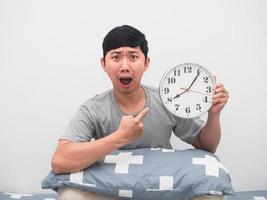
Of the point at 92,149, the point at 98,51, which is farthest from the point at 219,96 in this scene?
the point at 98,51

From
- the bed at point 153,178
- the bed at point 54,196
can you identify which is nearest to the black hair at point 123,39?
the bed at point 153,178

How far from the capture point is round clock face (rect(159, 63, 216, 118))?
121 centimetres

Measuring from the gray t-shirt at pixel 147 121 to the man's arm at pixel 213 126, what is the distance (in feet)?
0.11

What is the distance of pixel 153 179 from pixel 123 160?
0.13 meters

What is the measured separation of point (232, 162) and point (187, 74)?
650 millimetres

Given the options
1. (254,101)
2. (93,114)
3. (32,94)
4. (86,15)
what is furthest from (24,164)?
(254,101)

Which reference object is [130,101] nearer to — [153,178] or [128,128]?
→ [128,128]

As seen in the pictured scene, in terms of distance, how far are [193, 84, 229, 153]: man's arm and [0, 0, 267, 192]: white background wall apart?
13.5 inches

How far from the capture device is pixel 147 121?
131 cm

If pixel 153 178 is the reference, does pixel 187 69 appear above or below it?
above

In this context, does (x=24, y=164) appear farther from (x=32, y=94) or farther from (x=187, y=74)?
(x=187, y=74)

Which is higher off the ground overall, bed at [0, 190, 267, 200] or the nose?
the nose

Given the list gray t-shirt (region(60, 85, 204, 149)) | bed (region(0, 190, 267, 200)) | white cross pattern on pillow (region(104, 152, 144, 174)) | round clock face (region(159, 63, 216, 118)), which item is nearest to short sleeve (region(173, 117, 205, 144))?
gray t-shirt (region(60, 85, 204, 149))

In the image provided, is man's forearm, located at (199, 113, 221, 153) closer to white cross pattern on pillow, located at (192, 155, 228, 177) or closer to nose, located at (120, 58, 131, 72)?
white cross pattern on pillow, located at (192, 155, 228, 177)
